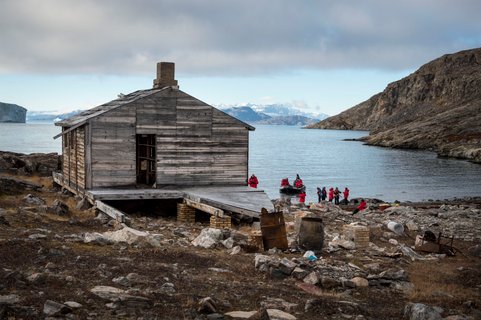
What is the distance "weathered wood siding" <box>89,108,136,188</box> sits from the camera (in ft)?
83.4

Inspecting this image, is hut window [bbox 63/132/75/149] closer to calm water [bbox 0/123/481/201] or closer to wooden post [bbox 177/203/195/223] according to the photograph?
wooden post [bbox 177/203/195/223]

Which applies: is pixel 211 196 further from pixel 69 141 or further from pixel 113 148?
pixel 69 141

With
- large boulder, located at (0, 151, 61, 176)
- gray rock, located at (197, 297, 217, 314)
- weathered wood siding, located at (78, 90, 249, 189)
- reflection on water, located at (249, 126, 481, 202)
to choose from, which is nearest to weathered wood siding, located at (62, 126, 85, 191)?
weathered wood siding, located at (78, 90, 249, 189)

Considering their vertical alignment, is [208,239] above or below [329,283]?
above

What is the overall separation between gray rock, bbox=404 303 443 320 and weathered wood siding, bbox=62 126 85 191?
1812 cm

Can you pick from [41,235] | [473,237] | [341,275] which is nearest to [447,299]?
[341,275]

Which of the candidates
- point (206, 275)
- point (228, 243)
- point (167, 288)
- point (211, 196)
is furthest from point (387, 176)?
point (167, 288)

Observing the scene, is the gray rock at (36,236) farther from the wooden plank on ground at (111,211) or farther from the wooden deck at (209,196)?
the wooden deck at (209,196)

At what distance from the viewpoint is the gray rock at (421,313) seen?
1105 cm

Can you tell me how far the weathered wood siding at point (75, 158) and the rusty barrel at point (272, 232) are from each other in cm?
1144

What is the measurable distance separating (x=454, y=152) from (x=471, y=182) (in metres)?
40.3

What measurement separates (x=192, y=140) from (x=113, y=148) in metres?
3.66

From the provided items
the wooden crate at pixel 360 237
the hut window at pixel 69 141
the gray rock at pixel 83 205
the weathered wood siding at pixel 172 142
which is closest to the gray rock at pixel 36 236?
the gray rock at pixel 83 205

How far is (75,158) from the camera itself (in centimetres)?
2816
